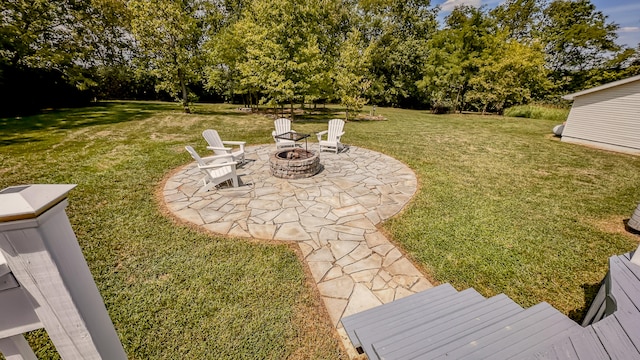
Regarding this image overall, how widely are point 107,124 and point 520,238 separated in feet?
55.0

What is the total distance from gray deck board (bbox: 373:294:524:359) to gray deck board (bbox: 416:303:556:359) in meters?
0.05

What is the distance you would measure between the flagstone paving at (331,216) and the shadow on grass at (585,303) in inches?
62.9

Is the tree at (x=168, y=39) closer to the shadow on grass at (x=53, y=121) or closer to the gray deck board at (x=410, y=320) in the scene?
the shadow on grass at (x=53, y=121)

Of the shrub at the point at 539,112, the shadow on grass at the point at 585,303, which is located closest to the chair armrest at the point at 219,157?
the shadow on grass at the point at 585,303

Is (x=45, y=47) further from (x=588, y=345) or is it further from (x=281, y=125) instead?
(x=588, y=345)

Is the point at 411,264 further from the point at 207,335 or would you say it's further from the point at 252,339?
the point at 207,335

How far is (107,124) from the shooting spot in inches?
491

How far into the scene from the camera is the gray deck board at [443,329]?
160cm

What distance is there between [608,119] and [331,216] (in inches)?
523

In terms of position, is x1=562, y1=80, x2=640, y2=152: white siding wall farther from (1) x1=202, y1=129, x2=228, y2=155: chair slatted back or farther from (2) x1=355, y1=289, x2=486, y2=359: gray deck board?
(1) x1=202, y1=129, x2=228, y2=155: chair slatted back

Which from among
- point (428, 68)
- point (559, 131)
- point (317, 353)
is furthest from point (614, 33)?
point (317, 353)

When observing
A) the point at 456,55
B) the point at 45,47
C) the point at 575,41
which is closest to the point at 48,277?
the point at 45,47

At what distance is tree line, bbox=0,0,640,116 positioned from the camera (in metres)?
13.7

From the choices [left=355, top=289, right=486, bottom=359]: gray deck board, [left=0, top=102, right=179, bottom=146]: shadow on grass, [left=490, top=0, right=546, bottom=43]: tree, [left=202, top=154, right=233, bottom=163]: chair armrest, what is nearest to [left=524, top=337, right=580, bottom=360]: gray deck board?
[left=355, top=289, right=486, bottom=359]: gray deck board
